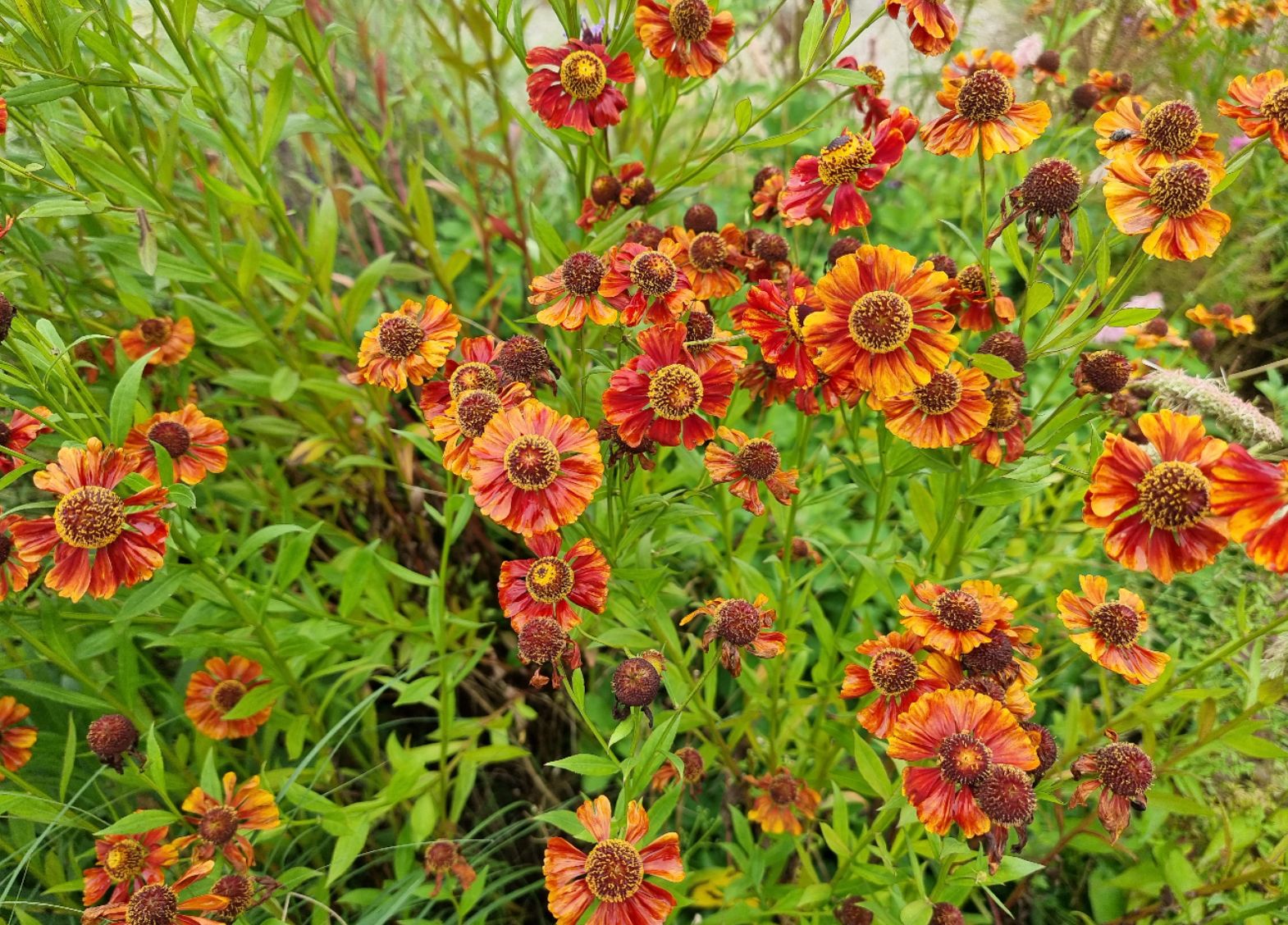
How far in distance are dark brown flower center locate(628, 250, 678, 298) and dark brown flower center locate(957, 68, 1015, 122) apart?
46 centimetres

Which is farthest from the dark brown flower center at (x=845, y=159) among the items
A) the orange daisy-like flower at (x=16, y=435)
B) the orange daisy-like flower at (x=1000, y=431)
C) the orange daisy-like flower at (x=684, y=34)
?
the orange daisy-like flower at (x=16, y=435)

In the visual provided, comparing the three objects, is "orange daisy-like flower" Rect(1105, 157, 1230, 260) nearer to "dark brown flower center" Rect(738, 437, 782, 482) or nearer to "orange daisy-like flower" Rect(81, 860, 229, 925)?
"dark brown flower center" Rect(738, 437, 782, 482)

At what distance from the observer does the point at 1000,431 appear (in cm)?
117

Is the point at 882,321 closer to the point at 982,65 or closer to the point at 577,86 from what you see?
the point at 577,86

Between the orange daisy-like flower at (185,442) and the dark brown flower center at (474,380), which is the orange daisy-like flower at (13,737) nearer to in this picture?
the orange daisy-like flower at (185,442)

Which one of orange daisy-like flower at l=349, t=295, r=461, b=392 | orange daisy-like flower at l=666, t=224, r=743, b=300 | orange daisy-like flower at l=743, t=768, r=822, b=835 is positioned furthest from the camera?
orange daisy-like flower at l=743, t=768, r=822, b=835

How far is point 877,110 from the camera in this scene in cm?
154

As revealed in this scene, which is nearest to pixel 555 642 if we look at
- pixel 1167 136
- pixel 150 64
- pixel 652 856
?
pixel 652 856

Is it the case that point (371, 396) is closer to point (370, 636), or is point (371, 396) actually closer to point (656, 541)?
point (370, 636)

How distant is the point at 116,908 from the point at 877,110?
5.59 feet

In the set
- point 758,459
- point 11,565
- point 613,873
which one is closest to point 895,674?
point 758,459

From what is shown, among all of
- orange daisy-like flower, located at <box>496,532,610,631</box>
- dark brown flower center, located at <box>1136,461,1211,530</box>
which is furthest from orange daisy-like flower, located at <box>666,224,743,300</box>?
dark brown flower center, located at <box>1136,461,1211,530</box>

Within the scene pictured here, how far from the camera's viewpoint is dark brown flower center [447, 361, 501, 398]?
47.1 inches

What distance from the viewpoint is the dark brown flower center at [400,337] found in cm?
124
